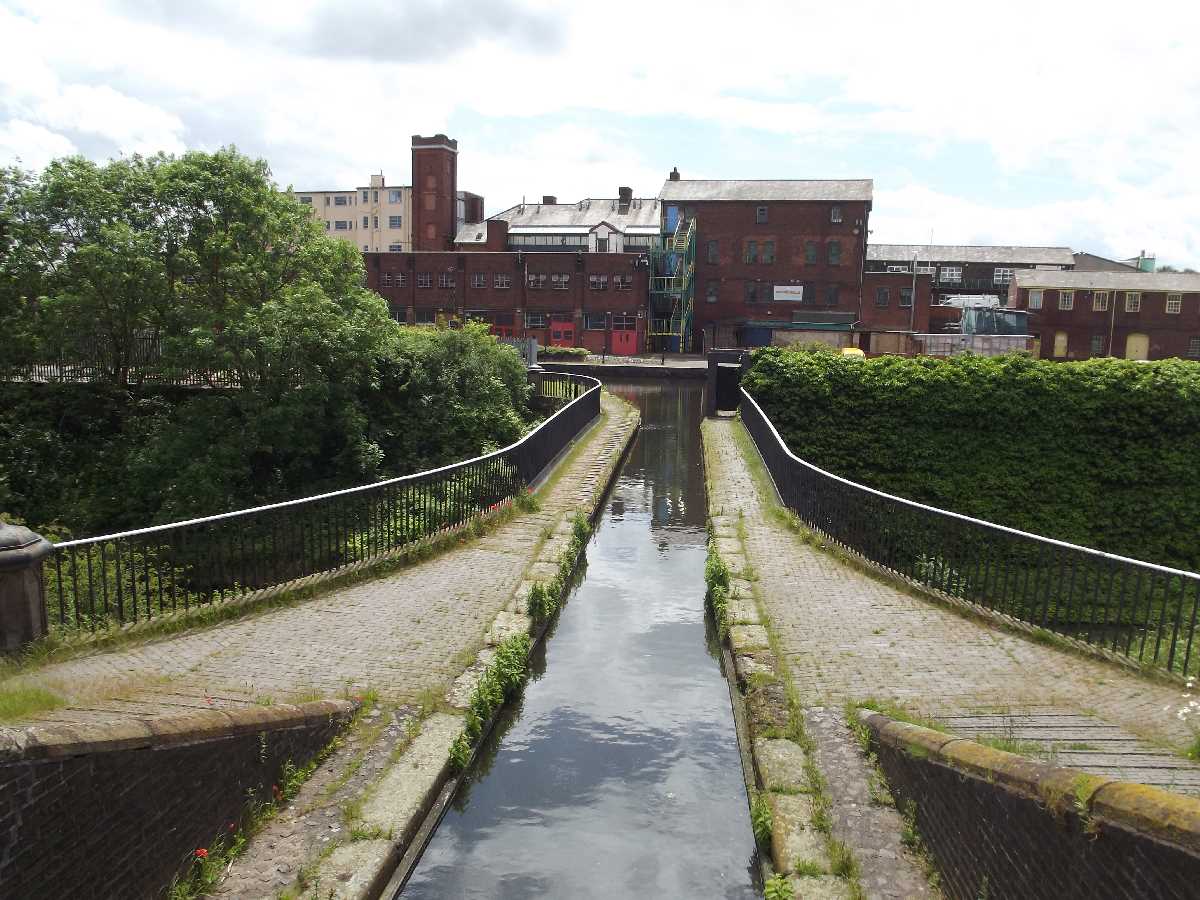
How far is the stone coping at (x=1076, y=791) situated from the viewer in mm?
3668

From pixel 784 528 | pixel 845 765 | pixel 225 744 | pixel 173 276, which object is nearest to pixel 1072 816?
pixel 845 765

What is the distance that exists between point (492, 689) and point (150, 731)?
3.35 m

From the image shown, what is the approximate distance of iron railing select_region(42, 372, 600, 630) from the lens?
27.8ft

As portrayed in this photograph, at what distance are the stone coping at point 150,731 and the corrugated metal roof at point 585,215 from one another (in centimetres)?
6128

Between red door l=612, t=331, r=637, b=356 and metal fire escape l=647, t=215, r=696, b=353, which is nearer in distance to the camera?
red door l=612, t=331, r=637, b=356

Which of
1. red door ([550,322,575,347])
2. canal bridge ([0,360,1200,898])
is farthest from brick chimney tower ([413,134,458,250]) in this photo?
canal bridge ([0,360,1200,898])

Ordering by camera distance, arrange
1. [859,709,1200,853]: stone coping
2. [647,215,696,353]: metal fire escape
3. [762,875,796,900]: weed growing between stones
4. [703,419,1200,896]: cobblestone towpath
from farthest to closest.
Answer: [647,215,696,353]: metal fire escape < [703,419,1200,896]: cobblestone towpath < [762,875,796,900]: weed growing between stones < [859,709,1200,853]: stone coping

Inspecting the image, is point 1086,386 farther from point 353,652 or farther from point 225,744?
point 225,744

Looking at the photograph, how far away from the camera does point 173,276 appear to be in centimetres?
2147

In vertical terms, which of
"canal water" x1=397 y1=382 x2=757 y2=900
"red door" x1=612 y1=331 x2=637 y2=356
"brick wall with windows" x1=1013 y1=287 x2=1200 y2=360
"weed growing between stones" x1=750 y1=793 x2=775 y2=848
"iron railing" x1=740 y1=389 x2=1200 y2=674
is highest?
"brick wall with windows" x1=1013 y1=287 x2=1200 y2=360

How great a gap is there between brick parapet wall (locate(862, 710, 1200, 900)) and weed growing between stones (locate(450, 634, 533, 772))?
329 centimetres

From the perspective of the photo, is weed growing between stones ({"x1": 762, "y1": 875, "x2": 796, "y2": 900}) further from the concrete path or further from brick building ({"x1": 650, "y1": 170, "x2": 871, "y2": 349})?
brick building ({"x1": 650, "y1": 170, "x2": 871, "y2": 349})

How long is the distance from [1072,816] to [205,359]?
19.4 meters

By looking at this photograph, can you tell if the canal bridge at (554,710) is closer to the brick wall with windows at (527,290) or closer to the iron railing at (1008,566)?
the iron railing at (1008,566)
